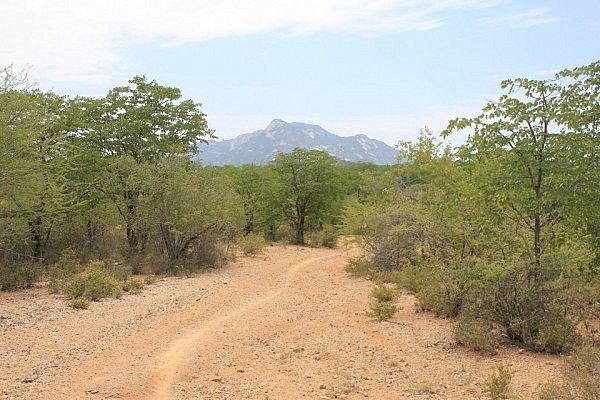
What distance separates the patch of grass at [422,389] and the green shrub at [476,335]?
204cm

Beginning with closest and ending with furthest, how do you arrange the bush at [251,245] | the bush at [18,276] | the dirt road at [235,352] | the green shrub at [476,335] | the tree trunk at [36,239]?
1. the dirt road at [235,352]
2. the green shrub at [476,335]
3. the bush at [18,276]
4. the tree trunk at [36,239]
5. the bush at [251,245]

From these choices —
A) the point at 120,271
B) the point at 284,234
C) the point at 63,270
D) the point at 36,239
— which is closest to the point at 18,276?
the point at 63,270

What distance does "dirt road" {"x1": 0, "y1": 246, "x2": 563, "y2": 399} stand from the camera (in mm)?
8383

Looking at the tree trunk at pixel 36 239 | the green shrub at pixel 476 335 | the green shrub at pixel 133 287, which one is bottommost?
the green shrub at pixel 133 287

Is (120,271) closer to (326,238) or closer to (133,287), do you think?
(133,287)

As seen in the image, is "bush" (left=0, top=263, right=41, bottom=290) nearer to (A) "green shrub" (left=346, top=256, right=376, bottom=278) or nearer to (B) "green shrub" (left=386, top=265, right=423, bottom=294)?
(A) "green shrub" (left=346, top=256, right=376, bottom=278)

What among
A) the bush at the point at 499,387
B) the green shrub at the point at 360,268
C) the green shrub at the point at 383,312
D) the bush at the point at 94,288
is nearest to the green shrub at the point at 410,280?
the green shrub at the point at 383,312

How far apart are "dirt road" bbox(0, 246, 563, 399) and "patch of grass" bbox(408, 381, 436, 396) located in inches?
0.6

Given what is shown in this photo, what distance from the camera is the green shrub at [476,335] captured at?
32.5ft

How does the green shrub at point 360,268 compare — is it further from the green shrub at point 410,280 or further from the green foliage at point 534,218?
the green foliage at point 534,218

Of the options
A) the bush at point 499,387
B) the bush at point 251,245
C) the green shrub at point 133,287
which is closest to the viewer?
the bush at point 499,387

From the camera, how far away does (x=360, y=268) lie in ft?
73.6

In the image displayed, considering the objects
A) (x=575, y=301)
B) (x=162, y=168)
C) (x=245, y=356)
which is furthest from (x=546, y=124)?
(x=162, y=168)

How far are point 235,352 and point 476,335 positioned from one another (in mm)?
4598
